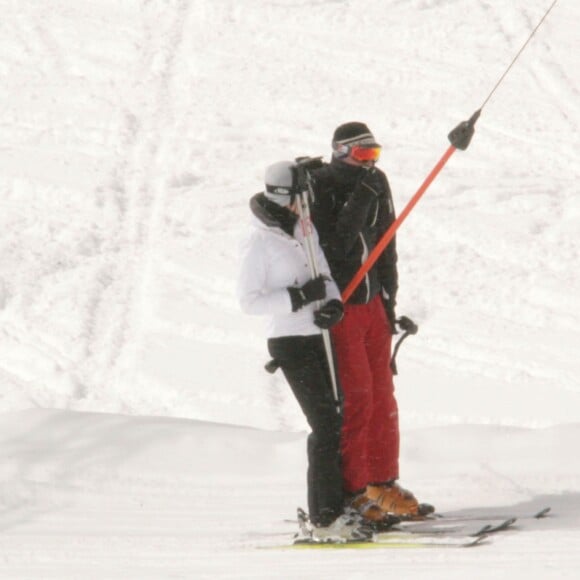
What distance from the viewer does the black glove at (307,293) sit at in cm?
513

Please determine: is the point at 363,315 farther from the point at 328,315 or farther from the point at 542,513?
the point at 542,513

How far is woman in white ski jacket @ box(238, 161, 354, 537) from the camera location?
5168 millimetres

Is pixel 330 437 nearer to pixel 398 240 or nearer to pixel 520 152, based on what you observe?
pixel 398 240

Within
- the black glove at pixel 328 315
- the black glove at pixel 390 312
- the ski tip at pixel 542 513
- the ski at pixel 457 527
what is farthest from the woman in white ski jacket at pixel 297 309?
the ski tip at pixel 542 513

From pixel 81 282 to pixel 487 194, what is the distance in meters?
3.56

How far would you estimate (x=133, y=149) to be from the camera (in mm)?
13438

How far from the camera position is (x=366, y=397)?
5480mm

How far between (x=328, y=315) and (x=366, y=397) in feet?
1.58

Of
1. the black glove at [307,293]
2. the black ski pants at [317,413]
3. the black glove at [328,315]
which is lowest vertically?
the black ski pants at [317,413]

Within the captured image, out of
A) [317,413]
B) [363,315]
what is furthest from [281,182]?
[317,413]

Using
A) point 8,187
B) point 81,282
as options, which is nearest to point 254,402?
point 81,282

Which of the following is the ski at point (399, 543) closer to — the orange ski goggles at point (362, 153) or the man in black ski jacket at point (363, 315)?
the man in black ski jacket at point (363, 315)

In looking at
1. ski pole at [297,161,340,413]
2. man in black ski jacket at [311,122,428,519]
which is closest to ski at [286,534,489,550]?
man in black ski jacket at [311,122,428,519]

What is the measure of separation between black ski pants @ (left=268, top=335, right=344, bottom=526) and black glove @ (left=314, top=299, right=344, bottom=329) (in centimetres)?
13
